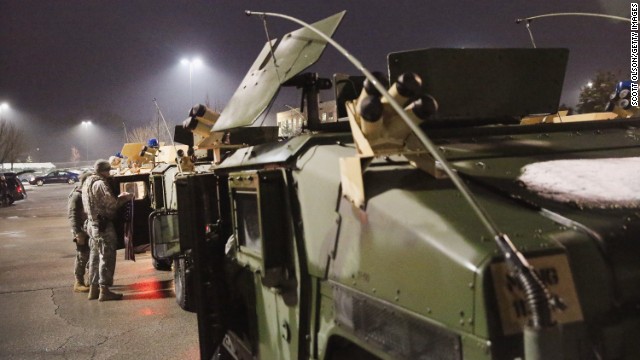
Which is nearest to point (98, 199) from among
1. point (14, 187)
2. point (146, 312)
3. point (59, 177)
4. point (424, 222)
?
point (146, 312)

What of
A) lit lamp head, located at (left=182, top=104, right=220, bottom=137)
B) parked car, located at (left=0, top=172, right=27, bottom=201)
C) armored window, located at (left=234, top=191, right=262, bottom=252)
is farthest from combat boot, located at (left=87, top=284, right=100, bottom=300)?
parked car, located at (left=0, top=172, right=27, bottom=201)

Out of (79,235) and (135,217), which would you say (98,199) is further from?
(79,235)

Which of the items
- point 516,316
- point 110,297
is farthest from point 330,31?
point 110,297

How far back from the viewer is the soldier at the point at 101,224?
315 inches

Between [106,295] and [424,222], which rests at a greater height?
[424,222]

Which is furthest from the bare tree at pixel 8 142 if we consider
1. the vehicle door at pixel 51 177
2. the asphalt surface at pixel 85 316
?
the asphalt surface at pixel 85 316

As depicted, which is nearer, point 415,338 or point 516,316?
point 516,316

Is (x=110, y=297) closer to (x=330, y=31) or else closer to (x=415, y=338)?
(x=330, y=31)

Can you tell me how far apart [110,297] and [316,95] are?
6052mm

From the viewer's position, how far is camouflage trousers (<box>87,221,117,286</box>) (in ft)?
26.3

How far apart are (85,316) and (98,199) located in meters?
1.66

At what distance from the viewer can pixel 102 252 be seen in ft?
26.3

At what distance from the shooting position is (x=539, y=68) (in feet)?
11.2

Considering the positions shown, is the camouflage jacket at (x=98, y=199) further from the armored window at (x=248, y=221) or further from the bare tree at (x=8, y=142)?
the bare tree at (x=8, y=142)
